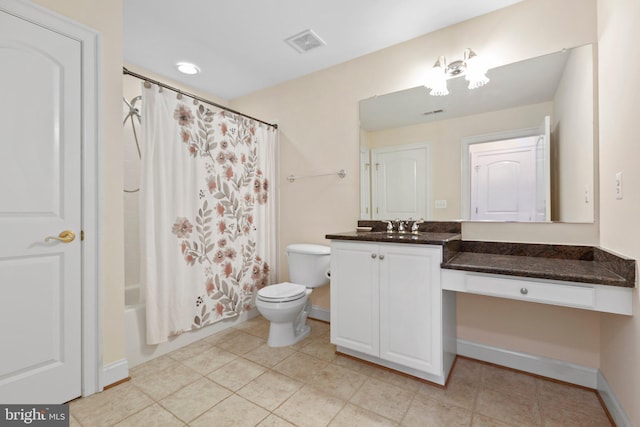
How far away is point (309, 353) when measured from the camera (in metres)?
2.06

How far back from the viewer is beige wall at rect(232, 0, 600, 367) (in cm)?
167

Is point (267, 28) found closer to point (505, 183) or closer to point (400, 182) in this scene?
point (400, 182)

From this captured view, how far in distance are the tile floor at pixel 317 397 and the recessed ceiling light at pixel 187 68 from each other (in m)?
2.48

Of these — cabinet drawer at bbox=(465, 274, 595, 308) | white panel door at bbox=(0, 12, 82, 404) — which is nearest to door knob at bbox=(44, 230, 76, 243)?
white panel door at bbox=(0, 12, 82, 404)

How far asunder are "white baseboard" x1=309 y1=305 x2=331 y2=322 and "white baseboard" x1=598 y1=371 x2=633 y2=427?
183 cm

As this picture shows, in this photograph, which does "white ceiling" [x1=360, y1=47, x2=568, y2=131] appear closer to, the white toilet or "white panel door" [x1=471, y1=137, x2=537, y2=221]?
"white panel door" [x1=471, y1=137, x2=537, y2=221]

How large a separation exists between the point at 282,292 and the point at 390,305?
86cm

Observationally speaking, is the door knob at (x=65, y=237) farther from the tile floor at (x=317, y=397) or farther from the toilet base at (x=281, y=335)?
the toilet base at (x=281, y=335)

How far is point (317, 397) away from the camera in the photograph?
1567 mm

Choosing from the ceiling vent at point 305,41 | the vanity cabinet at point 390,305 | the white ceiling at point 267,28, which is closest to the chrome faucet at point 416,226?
the vanity cabinet at point 390,305

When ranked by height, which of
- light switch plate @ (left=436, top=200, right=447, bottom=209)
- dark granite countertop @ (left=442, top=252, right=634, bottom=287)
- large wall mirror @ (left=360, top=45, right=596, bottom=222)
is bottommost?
dark granite countertop @ (left=442, top=252, right=634, bottom=287)

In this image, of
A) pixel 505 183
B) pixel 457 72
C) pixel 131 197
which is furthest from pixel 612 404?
pixel 131 197

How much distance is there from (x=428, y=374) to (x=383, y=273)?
65 cm

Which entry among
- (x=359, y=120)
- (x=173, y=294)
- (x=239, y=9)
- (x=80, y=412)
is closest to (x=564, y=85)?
(x=359, y=120)
